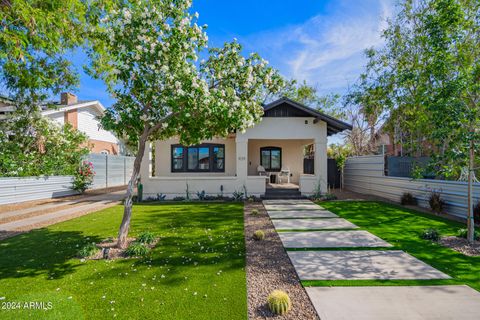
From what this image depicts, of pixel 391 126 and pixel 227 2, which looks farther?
pixel 391 126

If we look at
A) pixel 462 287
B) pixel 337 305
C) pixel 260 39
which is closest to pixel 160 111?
pixel 337 305

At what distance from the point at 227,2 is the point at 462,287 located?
11378 mm

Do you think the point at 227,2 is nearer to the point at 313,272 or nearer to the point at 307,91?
the point at 313,272

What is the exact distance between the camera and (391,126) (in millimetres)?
15945

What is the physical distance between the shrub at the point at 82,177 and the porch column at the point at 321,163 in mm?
13621

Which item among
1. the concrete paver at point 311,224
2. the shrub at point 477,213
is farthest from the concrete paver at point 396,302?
the shrub at point 477,213

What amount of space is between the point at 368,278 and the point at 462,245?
10.7 ft

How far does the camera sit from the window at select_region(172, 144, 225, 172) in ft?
47.9

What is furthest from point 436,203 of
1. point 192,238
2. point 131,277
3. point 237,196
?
point 131,277

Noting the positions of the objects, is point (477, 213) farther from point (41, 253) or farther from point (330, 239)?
point (41, 253)

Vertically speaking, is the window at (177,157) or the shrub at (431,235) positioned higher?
the window at (177,157)

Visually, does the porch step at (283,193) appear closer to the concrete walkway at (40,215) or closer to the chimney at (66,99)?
the concrete walkway at (40,215)

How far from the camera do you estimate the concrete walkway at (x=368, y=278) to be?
2.98 meters

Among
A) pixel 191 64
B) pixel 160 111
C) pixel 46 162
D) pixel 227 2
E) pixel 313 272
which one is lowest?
pixel 313 272
